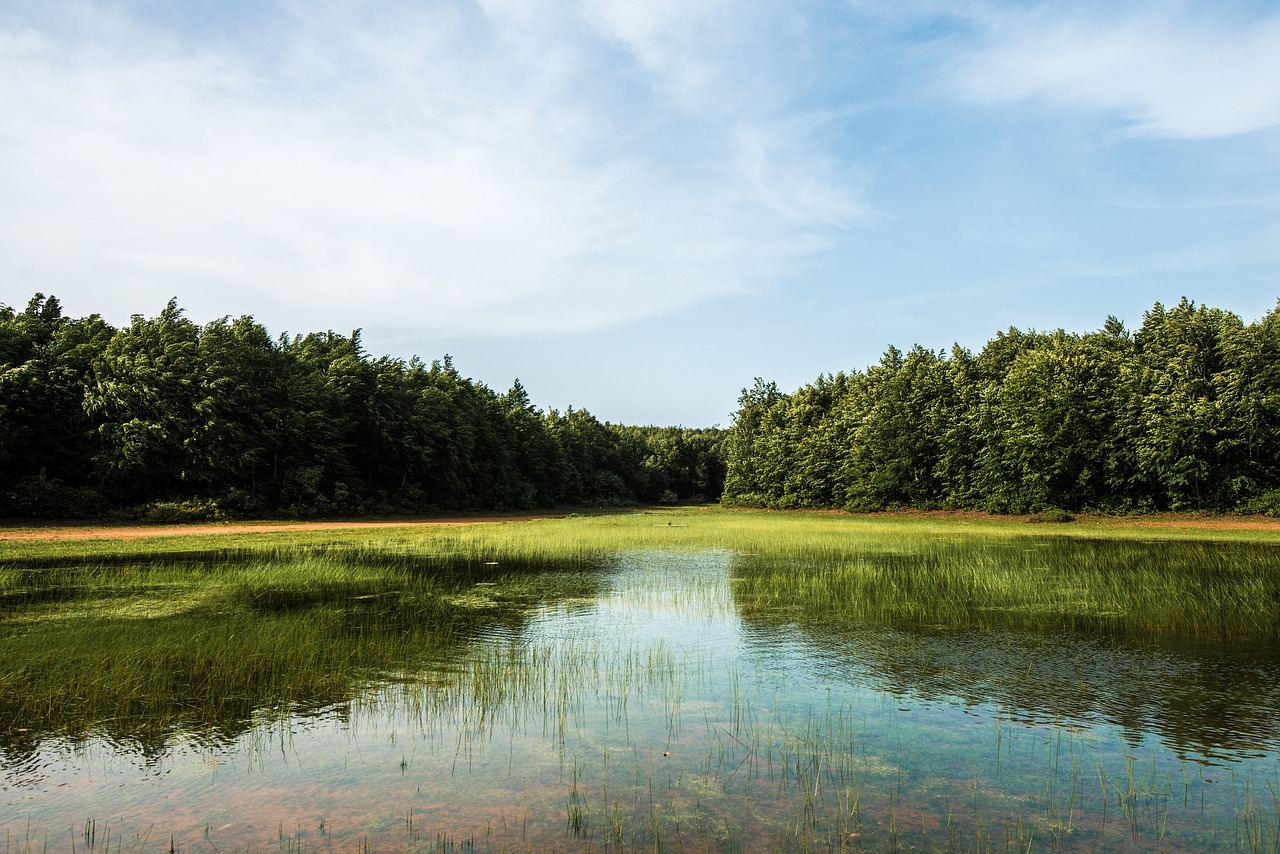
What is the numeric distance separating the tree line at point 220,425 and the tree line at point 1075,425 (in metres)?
43.2

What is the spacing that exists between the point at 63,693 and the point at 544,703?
701cm

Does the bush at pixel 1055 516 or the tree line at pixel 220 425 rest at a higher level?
the tree line at pixel 220 425

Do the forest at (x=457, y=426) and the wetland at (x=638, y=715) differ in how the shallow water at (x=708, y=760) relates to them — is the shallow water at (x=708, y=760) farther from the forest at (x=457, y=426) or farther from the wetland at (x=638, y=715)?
the forest at (x=457, y=426)

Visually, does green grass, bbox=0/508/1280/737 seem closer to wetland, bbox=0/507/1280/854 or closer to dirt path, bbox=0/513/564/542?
wetland, bbox=0/507/1280/854

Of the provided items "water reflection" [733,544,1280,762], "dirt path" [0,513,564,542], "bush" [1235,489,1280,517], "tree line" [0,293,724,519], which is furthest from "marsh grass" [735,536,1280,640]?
"tree line" [0,293,724,519]

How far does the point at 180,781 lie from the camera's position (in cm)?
810

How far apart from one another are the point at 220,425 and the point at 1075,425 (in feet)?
210

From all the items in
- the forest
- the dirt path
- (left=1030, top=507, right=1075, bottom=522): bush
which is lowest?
(left=1030, top=507, right=1075, bottom=522): bush

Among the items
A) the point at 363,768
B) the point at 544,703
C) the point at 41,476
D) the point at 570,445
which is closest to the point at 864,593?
the point at 544,703

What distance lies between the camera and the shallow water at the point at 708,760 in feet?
22.9

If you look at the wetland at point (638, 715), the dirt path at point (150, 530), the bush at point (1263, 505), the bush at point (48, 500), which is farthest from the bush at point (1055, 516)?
the bush at point (48, 500)

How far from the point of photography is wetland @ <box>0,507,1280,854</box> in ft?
23.5

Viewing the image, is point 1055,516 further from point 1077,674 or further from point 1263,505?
point 1077,674

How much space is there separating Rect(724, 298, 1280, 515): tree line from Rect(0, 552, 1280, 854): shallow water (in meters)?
49.0
